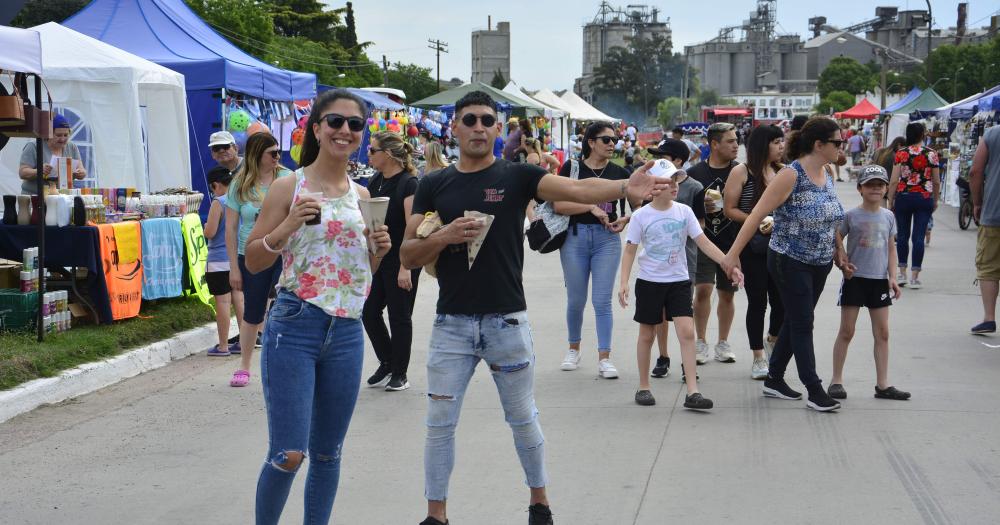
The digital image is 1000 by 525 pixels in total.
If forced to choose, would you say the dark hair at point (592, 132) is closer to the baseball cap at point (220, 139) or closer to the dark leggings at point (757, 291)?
the dark leggings at point (757, 291)

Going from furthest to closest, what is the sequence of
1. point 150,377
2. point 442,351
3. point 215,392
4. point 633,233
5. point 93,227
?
point 93,227
point 150,377
point 215,392
point 633,233
point 442,351

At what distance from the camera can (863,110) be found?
60.8 meters

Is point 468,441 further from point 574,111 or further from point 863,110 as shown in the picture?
point 863,110

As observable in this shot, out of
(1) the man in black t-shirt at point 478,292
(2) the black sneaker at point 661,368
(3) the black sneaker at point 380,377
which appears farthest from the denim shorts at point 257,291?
(1) the man in black t-shirt at point 478,292

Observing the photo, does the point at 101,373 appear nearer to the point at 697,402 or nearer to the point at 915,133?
the point at 697,402

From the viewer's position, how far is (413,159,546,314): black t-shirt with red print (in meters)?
4.36

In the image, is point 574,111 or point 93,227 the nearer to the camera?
point 93,227

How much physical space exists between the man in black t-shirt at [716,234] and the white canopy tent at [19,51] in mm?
5136

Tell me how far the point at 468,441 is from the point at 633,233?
1.86m

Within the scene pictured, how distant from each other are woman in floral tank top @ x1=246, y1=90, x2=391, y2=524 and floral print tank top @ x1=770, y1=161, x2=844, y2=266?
3.43m

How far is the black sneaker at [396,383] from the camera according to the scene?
7625 millimetres

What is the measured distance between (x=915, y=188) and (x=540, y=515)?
30.8ft

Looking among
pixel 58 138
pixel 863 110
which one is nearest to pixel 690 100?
pixel 863 110

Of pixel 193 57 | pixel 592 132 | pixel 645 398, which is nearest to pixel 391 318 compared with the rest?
pixel 645 398
